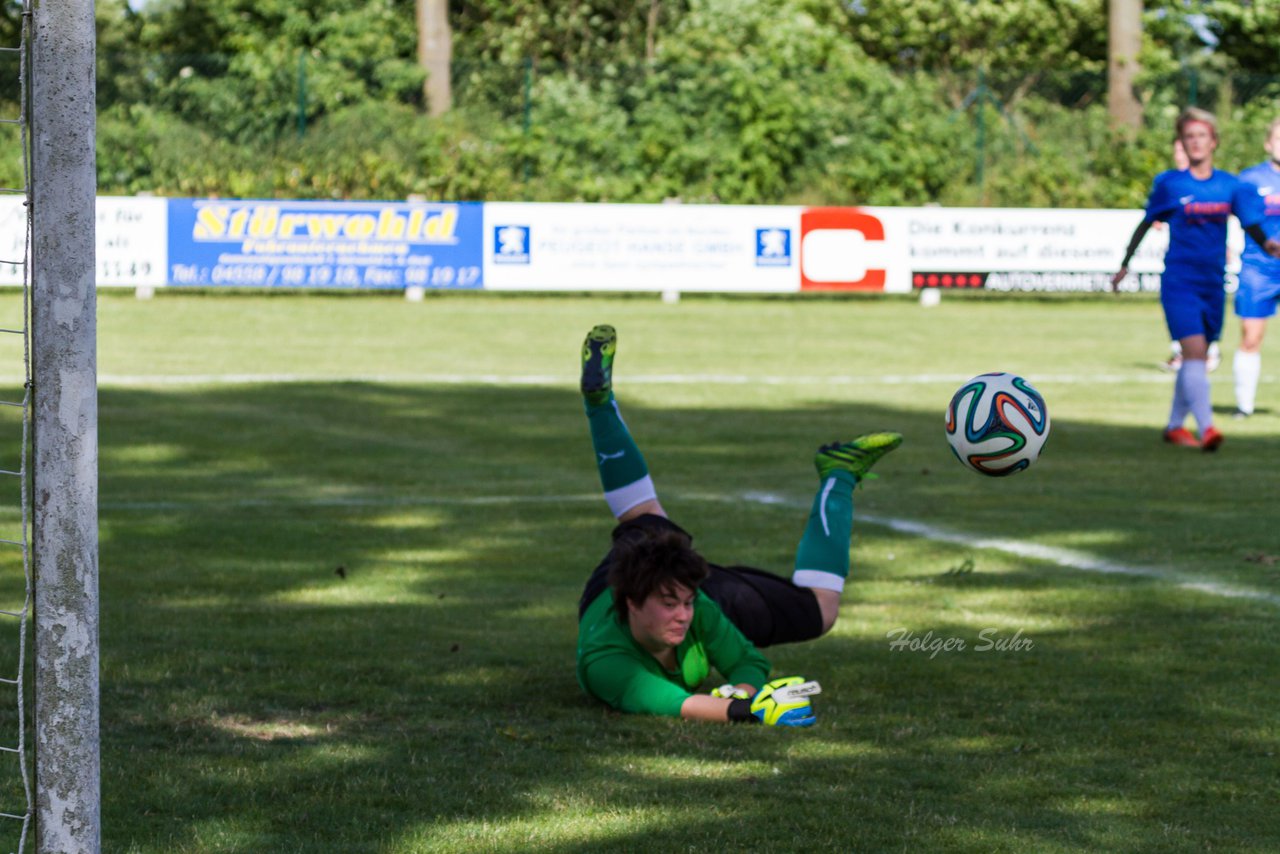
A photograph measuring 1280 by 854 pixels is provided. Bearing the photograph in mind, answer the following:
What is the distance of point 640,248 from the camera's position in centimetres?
2633

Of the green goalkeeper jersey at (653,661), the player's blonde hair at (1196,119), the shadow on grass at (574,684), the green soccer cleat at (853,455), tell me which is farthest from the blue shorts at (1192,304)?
the green goalkeeper jersey at (653,661)

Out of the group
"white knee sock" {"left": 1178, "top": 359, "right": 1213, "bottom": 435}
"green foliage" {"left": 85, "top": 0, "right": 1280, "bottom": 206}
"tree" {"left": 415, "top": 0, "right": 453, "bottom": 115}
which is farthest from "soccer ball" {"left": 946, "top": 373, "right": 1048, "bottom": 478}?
"tree" {"left": 415, "top": 0, "right": 453, "bottom": 115}

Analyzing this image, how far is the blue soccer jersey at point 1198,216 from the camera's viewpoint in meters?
13.2

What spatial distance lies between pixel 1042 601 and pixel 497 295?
66.8 ft

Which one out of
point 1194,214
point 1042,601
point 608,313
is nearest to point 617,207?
point 608,313

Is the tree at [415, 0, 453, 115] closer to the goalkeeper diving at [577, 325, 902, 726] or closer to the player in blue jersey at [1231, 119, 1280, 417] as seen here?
the player in blue jersey at [1231, 119, 1280, 417]

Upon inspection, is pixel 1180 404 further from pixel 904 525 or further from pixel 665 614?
pixel 665 614

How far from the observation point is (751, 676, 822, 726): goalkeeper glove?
5832mm

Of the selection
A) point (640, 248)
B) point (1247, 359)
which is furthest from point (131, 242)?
point (1247, 359)

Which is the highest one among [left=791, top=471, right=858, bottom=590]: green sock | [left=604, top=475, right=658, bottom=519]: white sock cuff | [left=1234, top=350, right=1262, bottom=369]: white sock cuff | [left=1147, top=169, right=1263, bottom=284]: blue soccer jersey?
[left=1147, top=169, right=1263, bottom=284]: blue soccer jersey

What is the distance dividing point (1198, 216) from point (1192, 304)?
0.63 metres

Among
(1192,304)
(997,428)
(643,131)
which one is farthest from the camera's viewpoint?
(643,131)

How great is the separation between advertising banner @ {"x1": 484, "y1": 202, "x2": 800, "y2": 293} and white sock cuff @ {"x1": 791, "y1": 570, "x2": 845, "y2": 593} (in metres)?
19.0

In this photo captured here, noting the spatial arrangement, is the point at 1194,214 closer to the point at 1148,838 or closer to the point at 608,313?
the point at 1148,838
